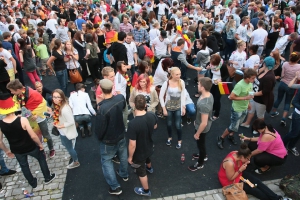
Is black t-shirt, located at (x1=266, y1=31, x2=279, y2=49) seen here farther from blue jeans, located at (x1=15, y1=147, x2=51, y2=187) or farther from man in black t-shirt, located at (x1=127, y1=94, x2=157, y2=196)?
blue jeans, located at (x1=15, y1=147, x2=51, y2=187)

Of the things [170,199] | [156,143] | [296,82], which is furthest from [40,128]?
[296,82]

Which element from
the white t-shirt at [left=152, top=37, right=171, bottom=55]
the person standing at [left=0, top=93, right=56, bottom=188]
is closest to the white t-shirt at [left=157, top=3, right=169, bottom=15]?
the white t-shirt at [left=152, top=37, right=171, bottom=55]

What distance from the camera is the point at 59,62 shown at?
6.95m

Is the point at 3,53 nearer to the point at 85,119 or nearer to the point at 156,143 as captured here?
the point at 85,119

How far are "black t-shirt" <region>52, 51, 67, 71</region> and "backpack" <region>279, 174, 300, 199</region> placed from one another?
19.7 feet

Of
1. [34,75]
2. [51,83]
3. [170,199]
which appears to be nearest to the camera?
[170,199]

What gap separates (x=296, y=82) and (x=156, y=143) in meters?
3.68

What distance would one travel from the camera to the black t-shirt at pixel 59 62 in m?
6.81

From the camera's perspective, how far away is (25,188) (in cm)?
462

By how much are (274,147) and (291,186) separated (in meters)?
0.69

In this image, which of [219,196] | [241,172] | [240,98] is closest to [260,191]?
[241,172]

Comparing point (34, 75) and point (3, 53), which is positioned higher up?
point (3, 53)

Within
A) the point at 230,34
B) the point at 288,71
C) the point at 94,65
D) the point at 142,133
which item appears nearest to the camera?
the point at 142,133

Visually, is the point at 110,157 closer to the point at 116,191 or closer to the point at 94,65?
the point at 116,191
